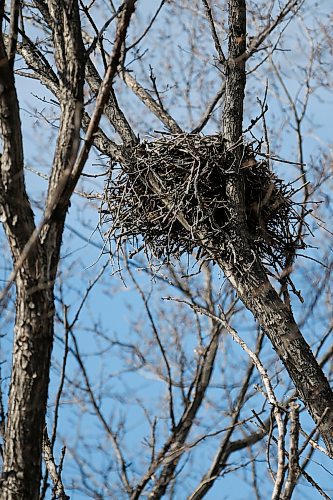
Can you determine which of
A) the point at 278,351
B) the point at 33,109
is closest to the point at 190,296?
the point at 33,109

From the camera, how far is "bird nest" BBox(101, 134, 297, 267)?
3426 mm

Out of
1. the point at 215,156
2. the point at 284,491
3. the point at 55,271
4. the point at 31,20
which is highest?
the point at 31,20

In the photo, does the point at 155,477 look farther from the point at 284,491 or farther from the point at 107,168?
the point at 284,491

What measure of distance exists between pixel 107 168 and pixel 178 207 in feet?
1.74

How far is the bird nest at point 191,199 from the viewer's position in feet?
11.2

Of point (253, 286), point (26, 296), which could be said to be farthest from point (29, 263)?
point (253, 286)

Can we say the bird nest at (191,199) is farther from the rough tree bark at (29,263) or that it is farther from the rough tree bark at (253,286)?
the rough tree bark at (29,263)

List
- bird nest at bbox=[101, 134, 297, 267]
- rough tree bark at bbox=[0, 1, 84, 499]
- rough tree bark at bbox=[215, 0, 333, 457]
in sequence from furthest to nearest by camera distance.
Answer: bird nest at bbox=[101, 134, 297, 267] < rough tree bark at bbox=[215, 0, 333, 457] < rough tree bark at bbox=[0, 1, 84, 499]

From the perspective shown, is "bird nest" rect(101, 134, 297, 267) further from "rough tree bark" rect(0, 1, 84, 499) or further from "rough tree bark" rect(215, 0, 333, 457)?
"rough tree bark" rect(0, 1, 84, 499)

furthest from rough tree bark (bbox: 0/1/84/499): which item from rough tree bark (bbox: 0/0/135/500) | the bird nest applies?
the bird nest

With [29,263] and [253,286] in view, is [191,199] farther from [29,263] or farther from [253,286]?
[29,263]

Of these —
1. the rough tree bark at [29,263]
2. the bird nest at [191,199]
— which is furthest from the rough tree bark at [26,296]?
the bird nest at [191,199]

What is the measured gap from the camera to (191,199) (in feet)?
11.4

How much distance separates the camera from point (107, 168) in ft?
12.3
